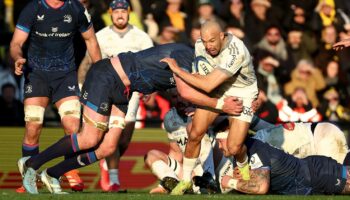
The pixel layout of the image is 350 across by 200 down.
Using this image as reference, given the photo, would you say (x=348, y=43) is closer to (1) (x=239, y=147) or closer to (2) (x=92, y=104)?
(1) (x=239, y=147)

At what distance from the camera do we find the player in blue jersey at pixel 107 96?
1484 cm

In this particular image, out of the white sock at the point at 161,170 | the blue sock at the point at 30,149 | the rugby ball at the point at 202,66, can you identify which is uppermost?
the rugby ball at the point at 202,66

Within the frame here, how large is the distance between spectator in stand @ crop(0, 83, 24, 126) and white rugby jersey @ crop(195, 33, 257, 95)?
178 inches

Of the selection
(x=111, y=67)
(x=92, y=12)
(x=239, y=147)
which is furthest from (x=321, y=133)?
(x=92, y=12)

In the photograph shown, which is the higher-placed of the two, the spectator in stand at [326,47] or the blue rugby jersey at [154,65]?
the blue rugby jersey at [154,65]

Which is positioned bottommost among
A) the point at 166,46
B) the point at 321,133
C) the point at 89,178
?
the point at 89,178

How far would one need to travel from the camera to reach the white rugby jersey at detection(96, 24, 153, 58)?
1789 centimetres

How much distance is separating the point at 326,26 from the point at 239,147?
24.5 feet

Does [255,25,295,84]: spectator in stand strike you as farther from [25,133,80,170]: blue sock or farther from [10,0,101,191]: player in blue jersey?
[25,133,80,170]: blue sock

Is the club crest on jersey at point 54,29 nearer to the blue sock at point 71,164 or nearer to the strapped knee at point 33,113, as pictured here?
the strapped knee at point 33,113

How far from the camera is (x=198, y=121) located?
14.9m

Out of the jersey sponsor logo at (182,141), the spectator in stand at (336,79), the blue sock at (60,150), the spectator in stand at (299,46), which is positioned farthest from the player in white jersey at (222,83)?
the spectator in stand at (299,46)

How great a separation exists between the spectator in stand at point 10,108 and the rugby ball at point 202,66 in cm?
447

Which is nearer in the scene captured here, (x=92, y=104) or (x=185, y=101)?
(x=92, y=104)
